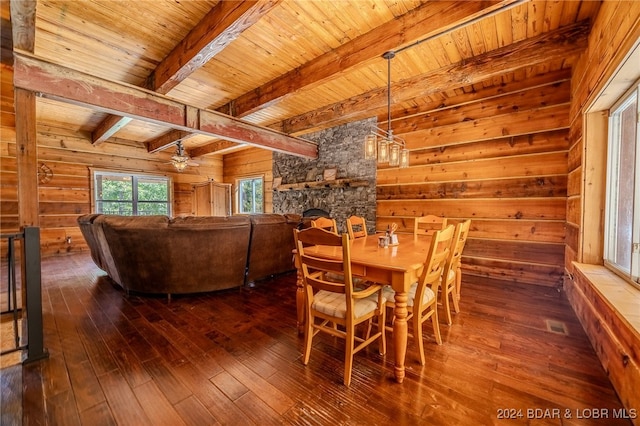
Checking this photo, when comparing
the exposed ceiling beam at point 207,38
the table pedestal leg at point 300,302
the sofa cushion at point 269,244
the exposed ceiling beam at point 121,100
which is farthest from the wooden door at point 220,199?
the table pedestal leg at point 300,302

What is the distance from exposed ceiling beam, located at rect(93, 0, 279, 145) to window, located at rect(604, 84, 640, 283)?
9.45ft

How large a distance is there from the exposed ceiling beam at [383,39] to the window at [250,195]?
4.34 metres

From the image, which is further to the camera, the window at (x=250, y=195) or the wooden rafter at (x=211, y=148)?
the window at (x=250, y=195)

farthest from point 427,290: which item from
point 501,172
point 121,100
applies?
point 121,100

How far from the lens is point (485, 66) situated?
2.96 meters

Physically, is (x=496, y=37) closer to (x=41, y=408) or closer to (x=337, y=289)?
(x=337, y=289)

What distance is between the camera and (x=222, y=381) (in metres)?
1.62

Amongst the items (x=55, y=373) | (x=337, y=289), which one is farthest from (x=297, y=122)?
(x=55, y=373)

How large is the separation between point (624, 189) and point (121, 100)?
5128 mm

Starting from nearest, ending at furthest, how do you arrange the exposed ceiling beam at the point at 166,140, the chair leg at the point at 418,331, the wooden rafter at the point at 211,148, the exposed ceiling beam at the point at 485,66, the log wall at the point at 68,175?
1. the chair leg at the point at 418,331
2. the exposed ceiling beam at the point at 485,66
3. the exposed ceiling beam at the point at 166,140
4. the log wall at the point at 68,175
5. the wooden rafter at the point at 211,148

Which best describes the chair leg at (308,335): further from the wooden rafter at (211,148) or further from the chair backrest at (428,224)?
the wooden rafter at (211,148)

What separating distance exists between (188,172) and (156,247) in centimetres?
585

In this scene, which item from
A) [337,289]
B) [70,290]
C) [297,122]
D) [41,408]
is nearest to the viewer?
[41,408]

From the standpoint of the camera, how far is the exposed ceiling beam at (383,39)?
2088 mm
